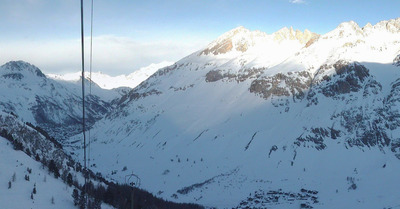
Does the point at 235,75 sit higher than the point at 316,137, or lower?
higher

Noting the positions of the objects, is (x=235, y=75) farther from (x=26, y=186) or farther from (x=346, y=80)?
(x=26, y=186)

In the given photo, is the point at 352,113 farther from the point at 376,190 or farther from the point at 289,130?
the point at 376,190

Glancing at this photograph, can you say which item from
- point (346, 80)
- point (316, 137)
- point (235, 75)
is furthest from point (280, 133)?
point (235, 75)

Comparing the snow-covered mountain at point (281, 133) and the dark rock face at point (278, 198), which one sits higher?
the snow-covered mountain at point (281, 133)

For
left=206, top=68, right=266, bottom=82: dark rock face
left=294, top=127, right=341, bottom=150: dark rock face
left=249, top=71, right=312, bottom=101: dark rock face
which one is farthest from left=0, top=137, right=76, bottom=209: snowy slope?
left=206, top=68, right=266, bottom=82: dark rock face

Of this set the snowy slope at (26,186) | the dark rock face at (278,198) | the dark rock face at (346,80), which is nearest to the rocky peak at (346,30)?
the dark rock face at (346,80)

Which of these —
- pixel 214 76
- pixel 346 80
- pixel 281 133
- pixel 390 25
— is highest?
pixel 390 25

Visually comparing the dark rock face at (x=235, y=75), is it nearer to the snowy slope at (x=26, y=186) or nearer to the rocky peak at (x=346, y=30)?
the rocky peak at (x=346, y=30)
